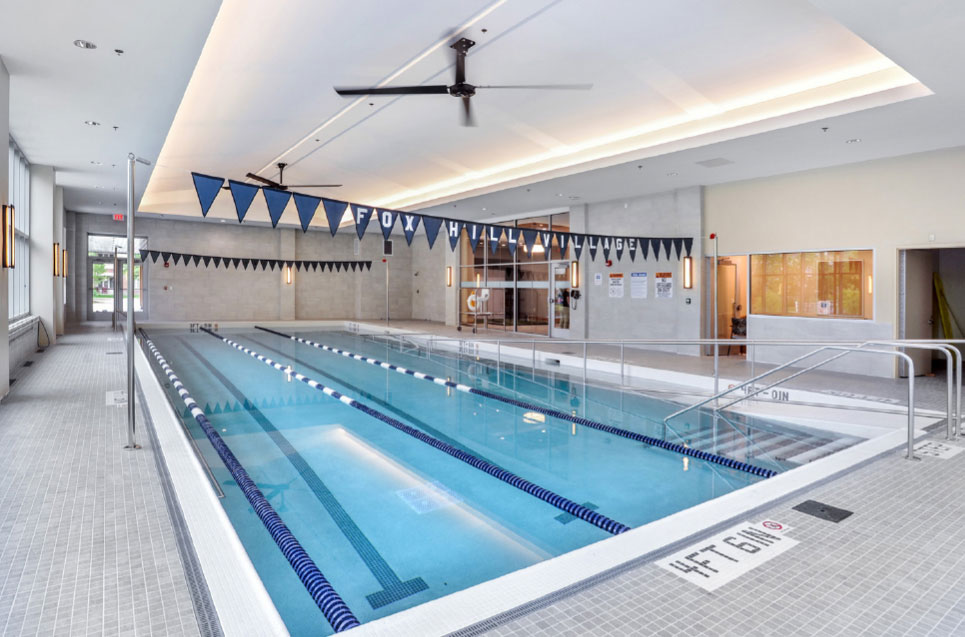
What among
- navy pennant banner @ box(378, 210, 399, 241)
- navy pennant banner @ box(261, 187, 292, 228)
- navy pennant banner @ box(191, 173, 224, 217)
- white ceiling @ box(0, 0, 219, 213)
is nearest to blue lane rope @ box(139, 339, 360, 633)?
navy pennant banner @ box(191, 173, 224, 217)

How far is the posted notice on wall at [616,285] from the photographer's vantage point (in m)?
11.8

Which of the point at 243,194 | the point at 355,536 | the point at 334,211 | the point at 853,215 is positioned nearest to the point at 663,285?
the point at 853,215

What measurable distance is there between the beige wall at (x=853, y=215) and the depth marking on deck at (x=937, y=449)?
15.0 feet

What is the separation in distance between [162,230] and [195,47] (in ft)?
46.0

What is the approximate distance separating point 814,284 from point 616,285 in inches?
158

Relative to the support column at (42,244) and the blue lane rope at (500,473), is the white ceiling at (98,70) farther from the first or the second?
the blue lane rope at (500,473)

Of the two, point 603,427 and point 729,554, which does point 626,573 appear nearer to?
point 729,554

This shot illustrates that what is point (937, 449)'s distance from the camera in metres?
3.85

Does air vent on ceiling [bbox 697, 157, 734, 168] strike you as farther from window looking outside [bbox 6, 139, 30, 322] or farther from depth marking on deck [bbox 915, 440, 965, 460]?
window looking outside [bbox 6, 139, 30, 322]

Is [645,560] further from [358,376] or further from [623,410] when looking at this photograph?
[358,376]

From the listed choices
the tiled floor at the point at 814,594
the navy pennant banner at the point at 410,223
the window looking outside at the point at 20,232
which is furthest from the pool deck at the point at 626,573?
the window looking outside at the point at 20,232

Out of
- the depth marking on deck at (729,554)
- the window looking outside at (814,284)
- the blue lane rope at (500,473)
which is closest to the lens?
the depth marking on deck at (729,554)

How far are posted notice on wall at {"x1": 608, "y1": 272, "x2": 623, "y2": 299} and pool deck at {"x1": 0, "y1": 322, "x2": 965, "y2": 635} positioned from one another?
833 centimetres

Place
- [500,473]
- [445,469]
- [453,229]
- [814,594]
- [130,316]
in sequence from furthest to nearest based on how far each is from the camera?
[453,229] → [445,469] → [500,473] → [130,316] → [814,594]
